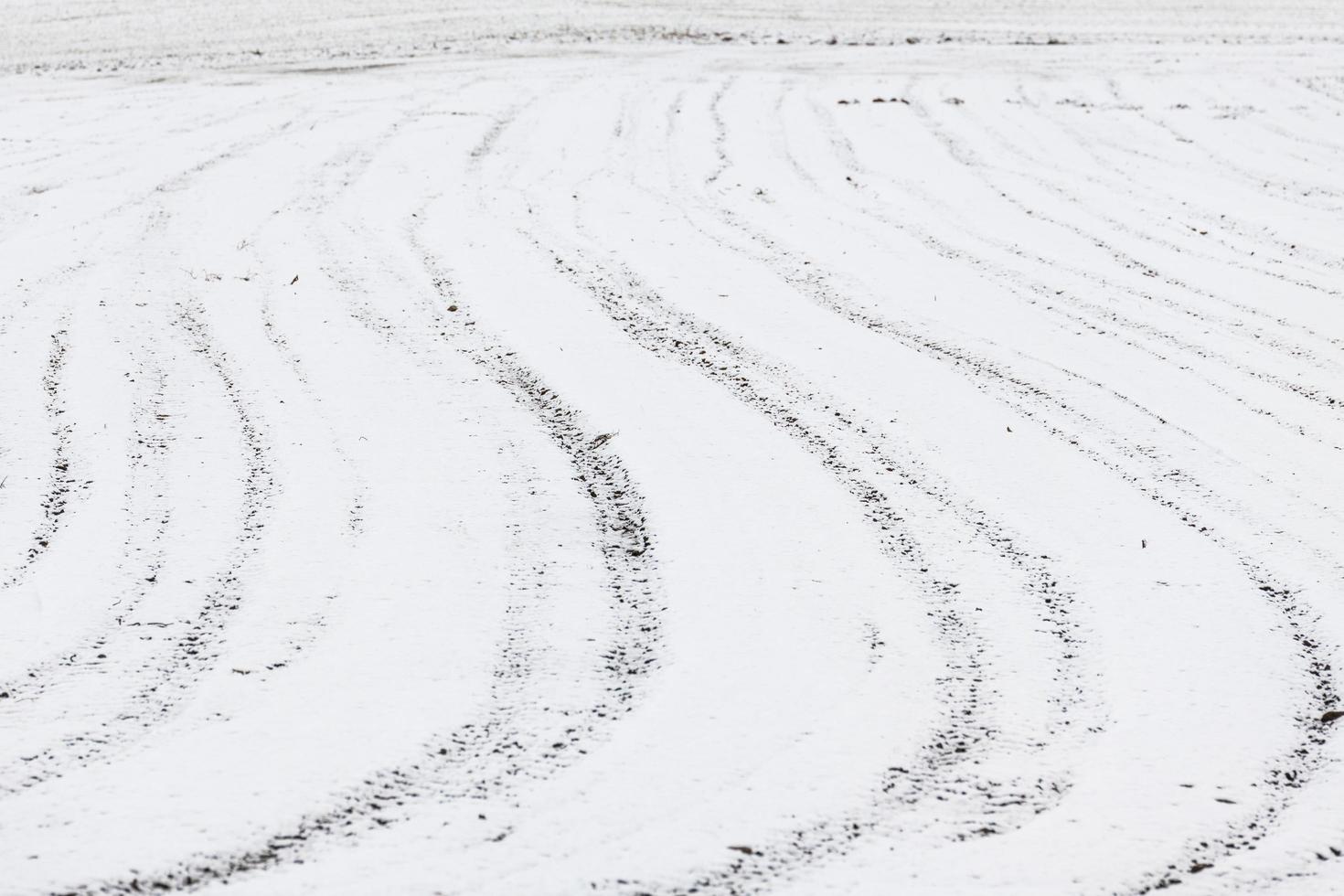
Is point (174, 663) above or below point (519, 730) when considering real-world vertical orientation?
above

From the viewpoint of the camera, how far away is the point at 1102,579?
2.76 metres

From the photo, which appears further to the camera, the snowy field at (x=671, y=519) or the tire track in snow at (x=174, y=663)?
the tire track in snow at (x=174, y=663)

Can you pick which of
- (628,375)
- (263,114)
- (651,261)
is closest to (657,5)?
(263,114)

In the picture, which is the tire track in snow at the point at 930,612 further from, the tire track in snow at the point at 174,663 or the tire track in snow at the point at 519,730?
the tire track in snow at the point at 174,663

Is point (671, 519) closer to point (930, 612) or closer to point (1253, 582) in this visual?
point (930, 612)

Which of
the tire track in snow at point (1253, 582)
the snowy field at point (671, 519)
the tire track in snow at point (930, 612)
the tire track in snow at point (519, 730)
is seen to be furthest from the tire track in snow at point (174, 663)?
the tire track in snow at point (1253, 582)

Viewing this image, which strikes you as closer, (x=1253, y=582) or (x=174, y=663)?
(x=174, y=663)

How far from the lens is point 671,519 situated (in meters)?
2.99

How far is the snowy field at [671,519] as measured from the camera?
208 cm

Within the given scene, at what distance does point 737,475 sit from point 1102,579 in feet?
2.85

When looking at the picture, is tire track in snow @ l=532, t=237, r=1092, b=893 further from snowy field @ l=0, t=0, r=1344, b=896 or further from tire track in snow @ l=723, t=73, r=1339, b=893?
tire track in snow @ l=723, t=73, r=1339, b=893

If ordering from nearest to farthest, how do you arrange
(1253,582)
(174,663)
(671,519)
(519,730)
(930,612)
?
(519,730)
(174,663)
(930,612)
(1253,582)
(671,519)

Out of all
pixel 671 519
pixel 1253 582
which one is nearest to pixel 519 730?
pixel 671 519

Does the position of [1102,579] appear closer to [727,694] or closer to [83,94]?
[727,694]
